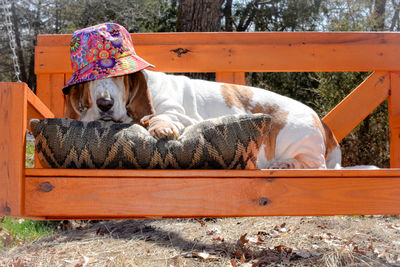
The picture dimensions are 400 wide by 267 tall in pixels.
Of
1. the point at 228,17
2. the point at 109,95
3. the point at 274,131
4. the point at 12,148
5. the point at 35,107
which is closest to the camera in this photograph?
the point at 12,148

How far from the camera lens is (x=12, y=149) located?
5.36 feet

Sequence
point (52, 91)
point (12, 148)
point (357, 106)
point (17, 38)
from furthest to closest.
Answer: point (17, 38)
point (357, 106)
point (52, 91)
point (12, 148)

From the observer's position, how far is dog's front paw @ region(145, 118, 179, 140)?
1734 millimetres

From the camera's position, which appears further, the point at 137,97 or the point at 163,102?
the point at 163,102

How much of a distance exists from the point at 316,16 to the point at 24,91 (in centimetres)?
779

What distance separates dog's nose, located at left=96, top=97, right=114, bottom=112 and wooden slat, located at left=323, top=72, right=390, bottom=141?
159 cm

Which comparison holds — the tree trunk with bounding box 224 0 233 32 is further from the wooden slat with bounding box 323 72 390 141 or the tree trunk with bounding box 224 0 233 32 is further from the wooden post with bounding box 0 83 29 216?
the wooden post with bounding box 0 83 29 216

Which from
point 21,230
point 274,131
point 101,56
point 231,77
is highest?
point 101,56

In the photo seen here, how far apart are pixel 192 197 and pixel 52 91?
1587 millimetres

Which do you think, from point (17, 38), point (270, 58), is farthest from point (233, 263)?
point (17, 38)

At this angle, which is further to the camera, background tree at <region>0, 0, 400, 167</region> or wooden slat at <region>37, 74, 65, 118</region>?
background tree at <region>0, 0, 400, 167</region>

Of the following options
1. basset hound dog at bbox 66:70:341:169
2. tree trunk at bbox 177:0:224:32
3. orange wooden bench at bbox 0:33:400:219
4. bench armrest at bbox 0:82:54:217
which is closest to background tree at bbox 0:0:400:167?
tree trunk at bbox 177:0:224:32

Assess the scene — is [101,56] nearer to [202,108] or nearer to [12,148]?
[12,148]

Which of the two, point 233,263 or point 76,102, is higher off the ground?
point 76,102
